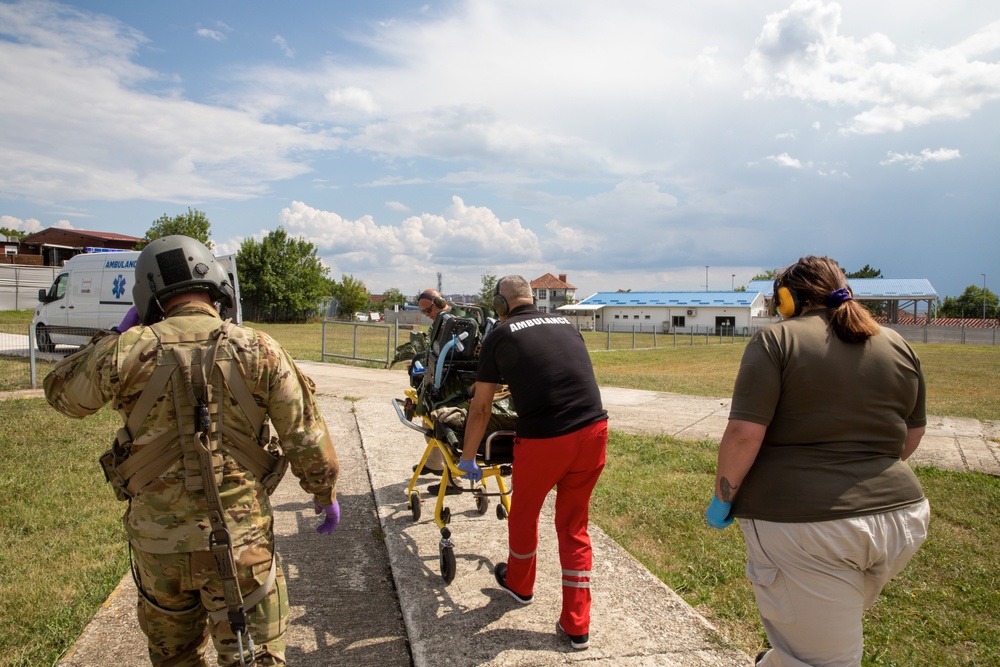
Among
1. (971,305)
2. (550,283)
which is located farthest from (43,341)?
(971,305)

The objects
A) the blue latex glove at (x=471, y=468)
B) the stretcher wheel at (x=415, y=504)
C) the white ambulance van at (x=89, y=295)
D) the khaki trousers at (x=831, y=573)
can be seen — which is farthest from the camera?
the white ambulance van at (x=89, y=295)

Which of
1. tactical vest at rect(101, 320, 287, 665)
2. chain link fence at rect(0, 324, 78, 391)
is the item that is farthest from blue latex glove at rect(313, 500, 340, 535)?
chain link fence at rect(0, 324, 78, 391)

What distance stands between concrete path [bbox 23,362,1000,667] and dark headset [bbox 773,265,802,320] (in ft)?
5.64

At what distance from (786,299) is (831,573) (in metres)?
1.02

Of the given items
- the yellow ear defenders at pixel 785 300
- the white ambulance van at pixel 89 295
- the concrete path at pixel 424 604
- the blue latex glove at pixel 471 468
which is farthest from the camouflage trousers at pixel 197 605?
the white ambulance van at pixel 89 295

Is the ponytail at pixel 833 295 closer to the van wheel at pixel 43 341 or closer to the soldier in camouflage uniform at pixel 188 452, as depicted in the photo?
the soldier in camouflage uniform at pixel 188 452

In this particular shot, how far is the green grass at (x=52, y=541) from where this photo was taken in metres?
3.21

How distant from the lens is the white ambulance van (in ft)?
48.7

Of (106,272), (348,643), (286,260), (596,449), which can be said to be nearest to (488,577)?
(348,643)

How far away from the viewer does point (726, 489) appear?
2.33m

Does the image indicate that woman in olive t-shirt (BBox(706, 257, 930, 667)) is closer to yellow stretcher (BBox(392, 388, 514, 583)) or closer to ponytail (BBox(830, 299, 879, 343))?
ponytail (BBox(830, 299, 879, 343))

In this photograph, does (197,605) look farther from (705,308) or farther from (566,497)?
(705,308)

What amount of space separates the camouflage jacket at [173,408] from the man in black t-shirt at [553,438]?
1160mm

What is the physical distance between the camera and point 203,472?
6.55ft
